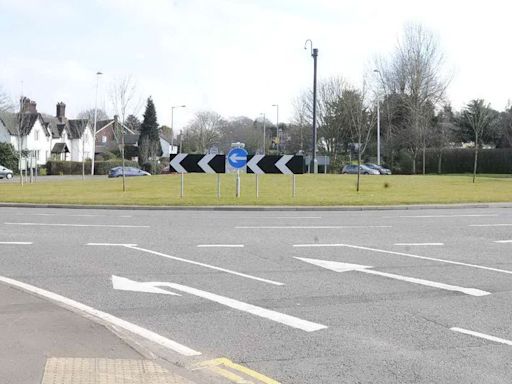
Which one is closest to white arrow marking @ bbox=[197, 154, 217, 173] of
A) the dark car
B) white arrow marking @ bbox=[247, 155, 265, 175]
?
white arrow marking @ bbox=[247, 155, 265, 175]

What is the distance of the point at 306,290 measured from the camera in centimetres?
803

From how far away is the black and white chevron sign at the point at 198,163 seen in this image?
83.8 feet

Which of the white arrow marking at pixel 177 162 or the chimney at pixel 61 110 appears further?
the chimney at pixel 61 110

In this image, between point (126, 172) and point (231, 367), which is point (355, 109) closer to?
point (126, 172)

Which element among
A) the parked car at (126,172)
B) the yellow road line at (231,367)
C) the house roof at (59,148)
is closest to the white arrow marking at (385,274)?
the yellow road line at (231,367)

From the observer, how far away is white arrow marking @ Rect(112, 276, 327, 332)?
6336 mm

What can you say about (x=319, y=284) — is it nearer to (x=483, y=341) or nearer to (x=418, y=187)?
(x=483, y=341)

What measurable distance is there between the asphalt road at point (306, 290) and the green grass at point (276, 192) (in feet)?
29.1

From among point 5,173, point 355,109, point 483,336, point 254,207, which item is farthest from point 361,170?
point 483,336

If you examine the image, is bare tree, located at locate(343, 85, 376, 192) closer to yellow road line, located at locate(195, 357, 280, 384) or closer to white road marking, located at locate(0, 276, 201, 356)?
white road marking, located at locate(0, 276, 201, 356)

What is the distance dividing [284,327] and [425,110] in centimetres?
6280

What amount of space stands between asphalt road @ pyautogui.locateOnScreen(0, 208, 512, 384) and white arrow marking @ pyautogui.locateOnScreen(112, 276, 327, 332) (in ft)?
0.07

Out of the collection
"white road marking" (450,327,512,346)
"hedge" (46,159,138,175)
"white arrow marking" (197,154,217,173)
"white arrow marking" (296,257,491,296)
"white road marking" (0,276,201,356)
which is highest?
"white arrow marking" (197,154,217,173)

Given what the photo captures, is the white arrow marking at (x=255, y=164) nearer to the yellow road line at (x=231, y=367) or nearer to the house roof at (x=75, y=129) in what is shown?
the yellow road line at (x=231, y=367)
